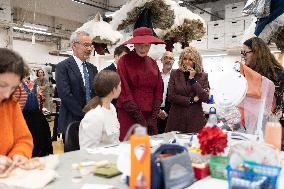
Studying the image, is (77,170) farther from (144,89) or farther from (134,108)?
(144,89)

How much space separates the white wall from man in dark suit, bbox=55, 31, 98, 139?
11462 mm

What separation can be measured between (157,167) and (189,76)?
6.51 ft

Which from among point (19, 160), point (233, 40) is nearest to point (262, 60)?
point (19, 160)

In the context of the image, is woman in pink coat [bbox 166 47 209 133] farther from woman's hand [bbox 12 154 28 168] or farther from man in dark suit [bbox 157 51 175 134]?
woman's hand [bbox 12 154 28 168]

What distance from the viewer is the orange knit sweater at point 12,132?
1.52m

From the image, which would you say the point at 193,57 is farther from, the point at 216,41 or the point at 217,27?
the point at 217,27

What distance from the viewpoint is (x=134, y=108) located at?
8.45 feet

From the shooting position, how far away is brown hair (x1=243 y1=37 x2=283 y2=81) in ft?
7.27

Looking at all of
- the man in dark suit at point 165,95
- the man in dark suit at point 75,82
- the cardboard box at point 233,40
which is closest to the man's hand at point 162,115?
the man in dark suit at point 165,95

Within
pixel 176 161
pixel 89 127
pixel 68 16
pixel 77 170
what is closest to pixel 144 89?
pixel 89 127

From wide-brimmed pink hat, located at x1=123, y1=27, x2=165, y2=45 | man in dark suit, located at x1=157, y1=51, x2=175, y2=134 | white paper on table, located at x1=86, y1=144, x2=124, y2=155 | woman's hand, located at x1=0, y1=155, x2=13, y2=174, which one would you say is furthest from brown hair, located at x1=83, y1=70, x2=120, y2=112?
man in dark suit, located at x1=157, y1=51, x2=175, y2=134

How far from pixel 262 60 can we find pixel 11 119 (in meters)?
1.63

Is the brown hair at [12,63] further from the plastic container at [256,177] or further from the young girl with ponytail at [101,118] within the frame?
the plastic container at [256,177]

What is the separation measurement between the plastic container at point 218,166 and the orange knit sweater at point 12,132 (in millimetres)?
844
